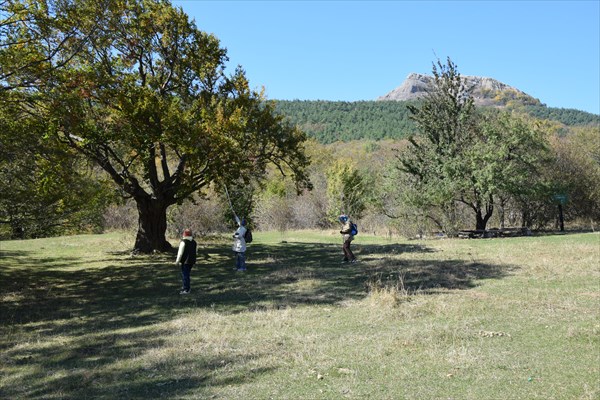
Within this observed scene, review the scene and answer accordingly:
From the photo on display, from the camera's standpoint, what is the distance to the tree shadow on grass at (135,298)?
642 centimetres

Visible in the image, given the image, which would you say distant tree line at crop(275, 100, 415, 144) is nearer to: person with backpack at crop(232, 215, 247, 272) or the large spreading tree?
the large spreading tree

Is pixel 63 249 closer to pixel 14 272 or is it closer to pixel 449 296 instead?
pixel 14 272

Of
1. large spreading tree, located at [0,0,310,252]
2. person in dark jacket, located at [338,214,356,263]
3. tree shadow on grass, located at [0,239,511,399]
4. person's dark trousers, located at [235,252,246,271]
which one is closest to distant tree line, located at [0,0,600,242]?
large spreading tree, located at [0,0,310,252]

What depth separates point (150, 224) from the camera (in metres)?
21.4

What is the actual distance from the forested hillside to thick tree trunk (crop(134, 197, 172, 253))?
90845 millimetres

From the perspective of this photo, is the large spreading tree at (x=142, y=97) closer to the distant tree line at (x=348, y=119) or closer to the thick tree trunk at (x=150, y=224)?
the thick tree trunk at (x=150, y=224)

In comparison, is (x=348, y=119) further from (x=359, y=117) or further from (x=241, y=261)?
(x=241, y=261)

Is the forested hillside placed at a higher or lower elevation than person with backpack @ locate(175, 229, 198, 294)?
higher

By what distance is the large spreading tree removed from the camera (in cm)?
1247

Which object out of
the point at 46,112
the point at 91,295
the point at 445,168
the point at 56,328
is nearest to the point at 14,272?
the point at 91,295

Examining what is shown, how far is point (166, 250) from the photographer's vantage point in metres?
21.8

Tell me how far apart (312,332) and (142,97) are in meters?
12.6

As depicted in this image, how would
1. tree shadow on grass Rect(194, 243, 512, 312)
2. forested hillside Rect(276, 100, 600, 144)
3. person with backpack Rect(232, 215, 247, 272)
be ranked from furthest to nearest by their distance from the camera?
forested hillside Rect(276, 100, 600, 144)
person with backpack Rect(232, 215, 247, 272)
tree shadow on grass Rect(194, 243, 512, 312)

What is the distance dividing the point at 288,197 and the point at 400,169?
70.1ft
